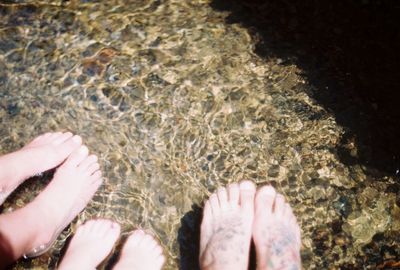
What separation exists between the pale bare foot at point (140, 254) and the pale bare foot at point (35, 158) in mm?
863

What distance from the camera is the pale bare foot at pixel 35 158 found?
2555mm

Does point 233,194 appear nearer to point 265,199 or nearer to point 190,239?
point 265,199

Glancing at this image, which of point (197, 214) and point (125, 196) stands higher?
point (125, 196)

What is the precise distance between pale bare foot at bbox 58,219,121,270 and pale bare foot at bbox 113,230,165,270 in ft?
0.39

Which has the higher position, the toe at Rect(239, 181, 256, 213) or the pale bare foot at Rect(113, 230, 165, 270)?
the toe at Rect(239, 181, 256, 213)

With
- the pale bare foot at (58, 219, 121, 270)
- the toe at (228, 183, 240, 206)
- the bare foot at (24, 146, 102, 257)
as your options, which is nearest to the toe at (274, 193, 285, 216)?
the toe at (228, 183, 240, 206)

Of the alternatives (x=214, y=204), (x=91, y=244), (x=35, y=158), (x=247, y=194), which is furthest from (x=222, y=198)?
(x=35, y=158)

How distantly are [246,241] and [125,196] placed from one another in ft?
3.22

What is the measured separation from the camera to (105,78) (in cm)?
299

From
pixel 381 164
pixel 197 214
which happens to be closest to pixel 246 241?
pixel 197 214

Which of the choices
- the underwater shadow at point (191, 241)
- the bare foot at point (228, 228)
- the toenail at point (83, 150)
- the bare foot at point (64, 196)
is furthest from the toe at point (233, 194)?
the toenail at point (83, 150)

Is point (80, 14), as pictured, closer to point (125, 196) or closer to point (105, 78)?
point (105, 78)

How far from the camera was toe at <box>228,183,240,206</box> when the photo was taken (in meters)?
2.79

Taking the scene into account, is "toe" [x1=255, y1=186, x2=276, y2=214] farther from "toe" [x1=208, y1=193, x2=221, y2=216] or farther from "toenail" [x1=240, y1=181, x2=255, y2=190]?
"toe" [x1=208, y1=193, x2=221, y2=216]
